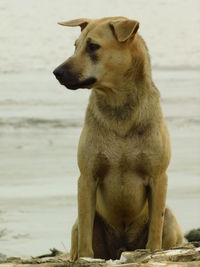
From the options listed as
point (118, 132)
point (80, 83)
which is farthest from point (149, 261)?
point (80, 83)

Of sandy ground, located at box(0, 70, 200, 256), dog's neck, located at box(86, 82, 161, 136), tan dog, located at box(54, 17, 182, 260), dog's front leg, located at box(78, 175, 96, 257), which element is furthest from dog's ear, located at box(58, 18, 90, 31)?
sandy ground, located at box(0, 70, 200, 256)

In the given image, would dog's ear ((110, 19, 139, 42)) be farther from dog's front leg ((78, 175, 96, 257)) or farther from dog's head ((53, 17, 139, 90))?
dog's front leg ((78, 175, 96, 257))

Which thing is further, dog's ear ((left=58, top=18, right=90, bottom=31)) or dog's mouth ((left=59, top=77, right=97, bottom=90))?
dog's ear ((left=58, top=18, right=90, bottom=31))

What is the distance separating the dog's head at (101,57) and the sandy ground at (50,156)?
2999 mm

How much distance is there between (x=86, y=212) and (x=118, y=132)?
0.69 m

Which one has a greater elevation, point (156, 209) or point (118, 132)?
point (118, 132)

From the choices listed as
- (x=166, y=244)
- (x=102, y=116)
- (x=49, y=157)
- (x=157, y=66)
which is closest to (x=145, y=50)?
(x=102, y=116)

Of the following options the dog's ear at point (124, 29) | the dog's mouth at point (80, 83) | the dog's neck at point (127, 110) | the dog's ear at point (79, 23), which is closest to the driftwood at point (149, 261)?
the dog's neck at point (127, 110)

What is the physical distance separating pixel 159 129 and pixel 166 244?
3.45 feet

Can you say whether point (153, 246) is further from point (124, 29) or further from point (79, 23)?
point (79, 23)

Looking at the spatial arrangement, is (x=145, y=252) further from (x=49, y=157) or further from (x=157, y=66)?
(x=157, y=66)

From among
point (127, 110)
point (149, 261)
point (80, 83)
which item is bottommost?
point (149, 261)

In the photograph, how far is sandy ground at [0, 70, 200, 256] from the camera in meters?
13.4

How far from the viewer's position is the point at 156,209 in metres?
10.2
